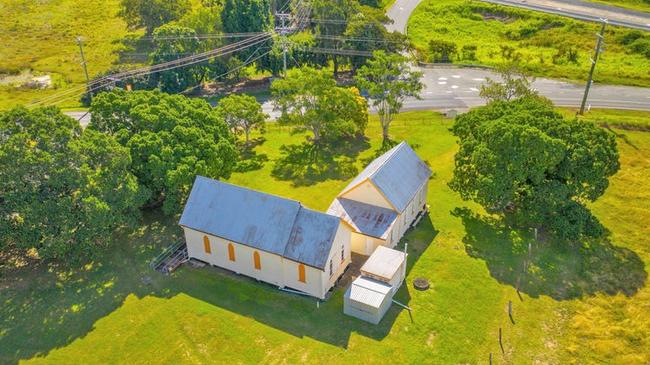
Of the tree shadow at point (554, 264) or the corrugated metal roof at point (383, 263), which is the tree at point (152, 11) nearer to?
the tree shadow at point (554, 264)

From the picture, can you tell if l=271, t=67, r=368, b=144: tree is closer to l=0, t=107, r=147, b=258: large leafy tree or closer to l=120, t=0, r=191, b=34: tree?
l=0, t=107, r=147, b=258: large leafy tree

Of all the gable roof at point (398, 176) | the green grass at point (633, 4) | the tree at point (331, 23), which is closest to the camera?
the gable roof at point (398, 176)

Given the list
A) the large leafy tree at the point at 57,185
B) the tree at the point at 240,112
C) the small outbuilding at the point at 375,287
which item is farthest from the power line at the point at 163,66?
the small outbuilding at the point at 375,287

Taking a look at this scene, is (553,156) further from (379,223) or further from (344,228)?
(344,228)

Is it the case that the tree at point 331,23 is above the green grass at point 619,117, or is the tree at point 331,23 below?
above

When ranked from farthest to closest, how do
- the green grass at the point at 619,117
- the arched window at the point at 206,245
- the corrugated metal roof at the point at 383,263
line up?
the green grass at the point at 619,117 < the arched window at the point at 206,245 < the corrugated metal roof at the point at 383,263

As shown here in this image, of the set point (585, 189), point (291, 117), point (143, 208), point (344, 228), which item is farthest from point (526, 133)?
point (143, 208)

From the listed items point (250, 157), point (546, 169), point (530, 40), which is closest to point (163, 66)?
point (250, 157)
